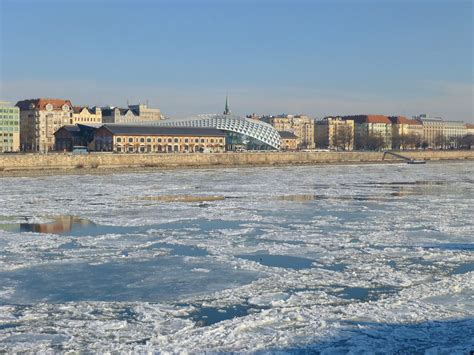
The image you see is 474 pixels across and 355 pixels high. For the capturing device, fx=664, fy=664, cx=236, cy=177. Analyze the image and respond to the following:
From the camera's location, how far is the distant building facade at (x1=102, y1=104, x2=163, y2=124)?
350 ft

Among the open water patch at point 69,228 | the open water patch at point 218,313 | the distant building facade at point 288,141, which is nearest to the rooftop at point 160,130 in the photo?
the distant building facade at point 288,141

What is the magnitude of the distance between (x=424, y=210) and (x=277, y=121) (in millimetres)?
112828

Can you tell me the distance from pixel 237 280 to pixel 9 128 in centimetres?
7621

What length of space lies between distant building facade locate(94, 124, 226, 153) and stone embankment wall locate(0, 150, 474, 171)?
26.7ft

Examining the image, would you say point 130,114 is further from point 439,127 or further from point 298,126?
point 439,127

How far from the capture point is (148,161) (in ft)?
183

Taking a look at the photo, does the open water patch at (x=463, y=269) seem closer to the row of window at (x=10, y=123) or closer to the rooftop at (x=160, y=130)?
the rooftop at (x=160, y=130)

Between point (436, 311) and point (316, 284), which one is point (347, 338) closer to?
point (436, 311)

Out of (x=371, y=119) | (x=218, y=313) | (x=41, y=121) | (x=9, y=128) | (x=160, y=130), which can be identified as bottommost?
(x=218, y=313)

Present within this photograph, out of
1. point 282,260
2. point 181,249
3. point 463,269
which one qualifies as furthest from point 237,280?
point 463,269

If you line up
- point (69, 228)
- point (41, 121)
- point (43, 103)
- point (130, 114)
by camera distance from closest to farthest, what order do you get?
point (69, 228), point (41, 121), point (43, 103), point (130, 114)

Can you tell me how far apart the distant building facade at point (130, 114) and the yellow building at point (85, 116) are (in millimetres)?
2656

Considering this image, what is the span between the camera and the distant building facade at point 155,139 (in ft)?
238

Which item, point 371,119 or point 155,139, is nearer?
point 155,139
